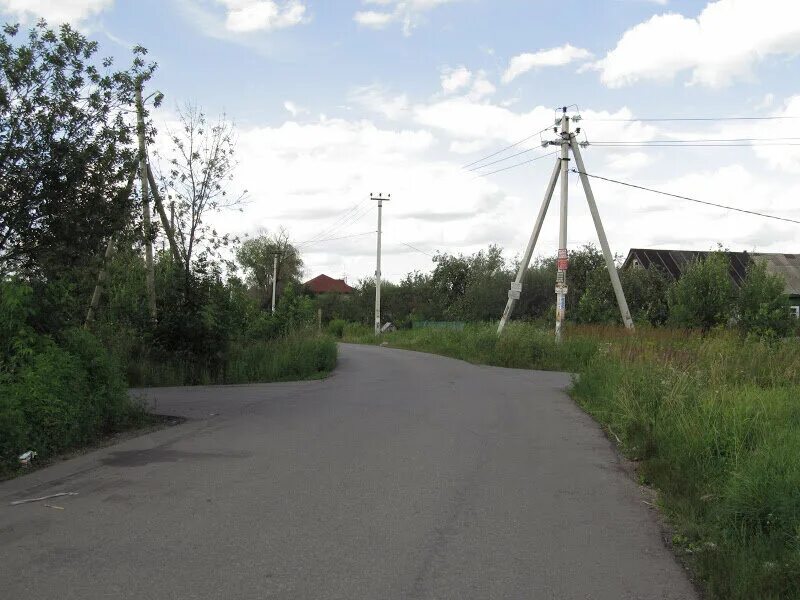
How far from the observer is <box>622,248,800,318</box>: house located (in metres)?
51.8

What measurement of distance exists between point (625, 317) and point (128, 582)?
25037mm

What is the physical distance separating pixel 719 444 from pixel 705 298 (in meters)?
26.9

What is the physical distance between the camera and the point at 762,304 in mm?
29469

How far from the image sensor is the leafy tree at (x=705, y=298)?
32.3 m

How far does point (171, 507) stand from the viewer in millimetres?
6355

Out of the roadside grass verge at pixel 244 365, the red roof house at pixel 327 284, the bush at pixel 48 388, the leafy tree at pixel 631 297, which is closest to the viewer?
the bush at pixel 48 388

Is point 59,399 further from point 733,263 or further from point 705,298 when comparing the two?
point 733,263

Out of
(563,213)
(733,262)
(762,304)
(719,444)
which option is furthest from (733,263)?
(719,444)

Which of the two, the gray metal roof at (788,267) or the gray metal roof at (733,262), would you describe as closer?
the gray metal roof at (733,262)

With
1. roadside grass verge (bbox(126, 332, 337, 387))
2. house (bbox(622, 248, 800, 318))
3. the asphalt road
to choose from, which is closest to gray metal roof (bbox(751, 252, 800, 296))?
house (bbox(622, 248, 800, 318))

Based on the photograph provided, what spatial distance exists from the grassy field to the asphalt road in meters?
0.32

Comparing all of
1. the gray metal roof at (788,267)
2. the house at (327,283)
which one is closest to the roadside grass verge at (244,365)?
the gray metal roof at (788,267)

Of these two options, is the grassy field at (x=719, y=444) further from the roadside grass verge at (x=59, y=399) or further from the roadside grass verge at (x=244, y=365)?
the roadside grass verge at (x=244, y=365)

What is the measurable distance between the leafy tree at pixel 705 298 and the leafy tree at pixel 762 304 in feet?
2.15
